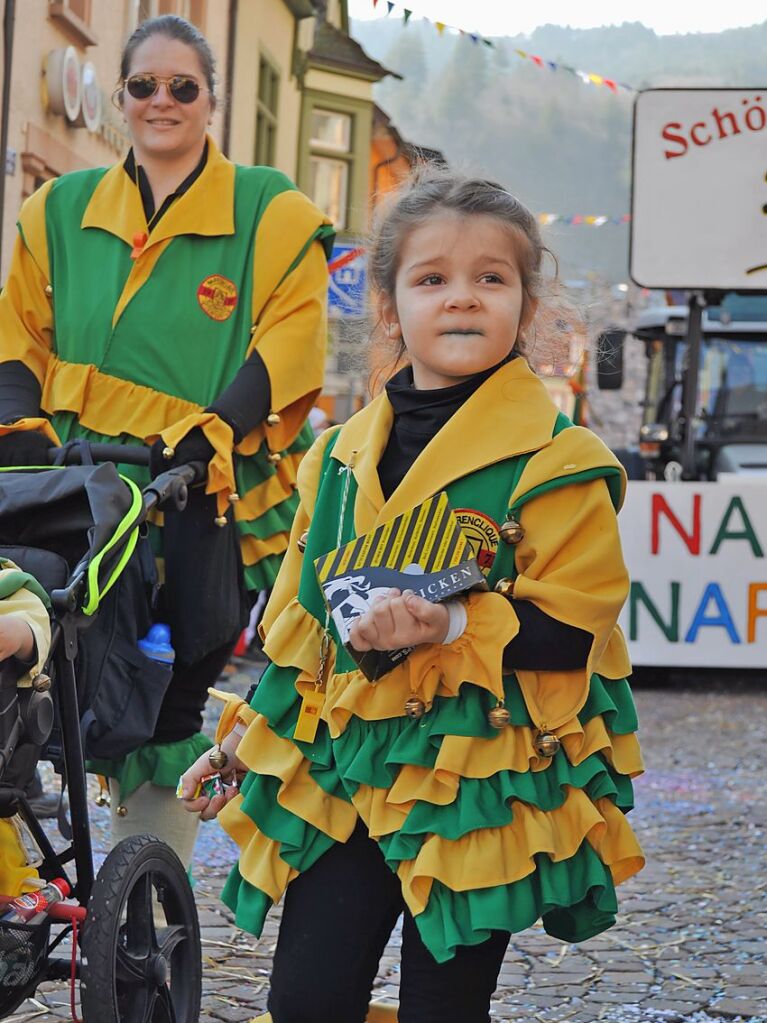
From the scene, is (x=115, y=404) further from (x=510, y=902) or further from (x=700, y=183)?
(x=700, y=183)

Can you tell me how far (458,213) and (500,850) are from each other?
0.95 meters

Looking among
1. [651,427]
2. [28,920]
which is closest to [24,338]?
[28,920]

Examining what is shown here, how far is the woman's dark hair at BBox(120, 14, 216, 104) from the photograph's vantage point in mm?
3764

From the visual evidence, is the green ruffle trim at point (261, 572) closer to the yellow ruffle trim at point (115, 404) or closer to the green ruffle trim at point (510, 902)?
the yellow ruffle trim at point (115, 404)

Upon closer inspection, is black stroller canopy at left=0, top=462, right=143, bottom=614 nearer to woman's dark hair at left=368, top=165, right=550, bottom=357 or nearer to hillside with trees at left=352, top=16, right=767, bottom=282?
woman's dark hair at left=368, top=165, right=550, bottom=357

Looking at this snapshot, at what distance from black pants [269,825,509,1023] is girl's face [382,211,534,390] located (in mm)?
698

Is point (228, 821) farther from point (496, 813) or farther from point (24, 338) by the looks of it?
point (24, 338)

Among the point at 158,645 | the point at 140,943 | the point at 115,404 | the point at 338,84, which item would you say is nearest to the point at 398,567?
the point at 140,943

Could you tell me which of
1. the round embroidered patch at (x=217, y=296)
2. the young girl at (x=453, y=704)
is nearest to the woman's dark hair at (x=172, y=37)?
the round embroidered patch at (x=217, y=296)

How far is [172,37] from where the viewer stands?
374cm

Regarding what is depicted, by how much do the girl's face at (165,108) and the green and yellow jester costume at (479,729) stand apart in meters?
1.42

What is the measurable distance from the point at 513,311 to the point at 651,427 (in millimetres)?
10975

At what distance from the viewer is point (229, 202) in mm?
3832

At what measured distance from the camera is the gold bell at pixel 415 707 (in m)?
2.37
